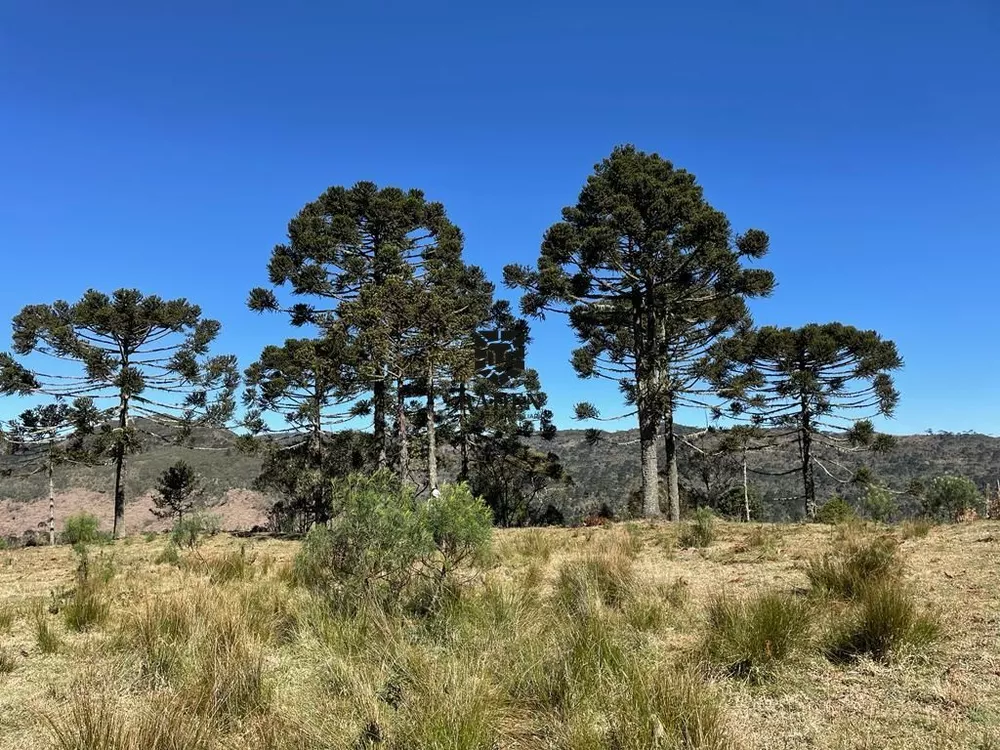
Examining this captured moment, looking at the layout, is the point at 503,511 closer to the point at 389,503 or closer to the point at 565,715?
the point at 389,503

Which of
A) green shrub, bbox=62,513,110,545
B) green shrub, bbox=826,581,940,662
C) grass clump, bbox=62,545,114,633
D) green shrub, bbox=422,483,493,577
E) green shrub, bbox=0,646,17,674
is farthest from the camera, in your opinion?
green shrub, bbox=62,513,110,545

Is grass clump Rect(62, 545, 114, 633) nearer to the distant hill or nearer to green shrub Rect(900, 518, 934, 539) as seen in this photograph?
green shrub Rect(900, 518, 934, 539)

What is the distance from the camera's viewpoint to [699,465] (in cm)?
4375

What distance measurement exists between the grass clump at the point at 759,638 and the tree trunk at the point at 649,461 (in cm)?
1572

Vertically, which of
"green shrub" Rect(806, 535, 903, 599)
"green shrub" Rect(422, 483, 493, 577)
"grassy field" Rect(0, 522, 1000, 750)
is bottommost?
"grassy field" Rect(0, 522, 1000, 750)

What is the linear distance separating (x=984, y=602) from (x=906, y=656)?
5.97ft

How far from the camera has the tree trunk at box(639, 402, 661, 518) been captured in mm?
19953

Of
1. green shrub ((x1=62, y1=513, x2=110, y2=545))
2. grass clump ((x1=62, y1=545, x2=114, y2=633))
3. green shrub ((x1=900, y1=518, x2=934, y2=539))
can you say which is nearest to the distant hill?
green shrub ((x1=62, y1=513, x2=110, y2=545))

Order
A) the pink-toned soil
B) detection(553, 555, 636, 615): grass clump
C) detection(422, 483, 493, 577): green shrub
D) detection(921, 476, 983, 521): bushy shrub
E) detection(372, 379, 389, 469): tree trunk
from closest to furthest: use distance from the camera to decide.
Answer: detection(553, 555, 636, 615): grass clump → detection(422, 483, 493, 577): green shrub → detection(921, 476, 983, 521): bushy shrub → detection(372, 379, 389, 469): tree trunk → the pink-toned soil

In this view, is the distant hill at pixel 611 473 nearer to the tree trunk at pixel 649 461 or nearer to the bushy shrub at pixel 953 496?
the bushy shrub at pixel 953 496

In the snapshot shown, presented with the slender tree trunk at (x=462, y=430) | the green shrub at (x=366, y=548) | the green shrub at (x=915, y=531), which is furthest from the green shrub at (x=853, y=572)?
the slender tree trunk at (x=462, y=430)

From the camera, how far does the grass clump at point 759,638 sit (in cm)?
399

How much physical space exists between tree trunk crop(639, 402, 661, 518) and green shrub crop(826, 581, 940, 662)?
15.8m

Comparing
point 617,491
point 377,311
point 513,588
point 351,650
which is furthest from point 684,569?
point 617,491
